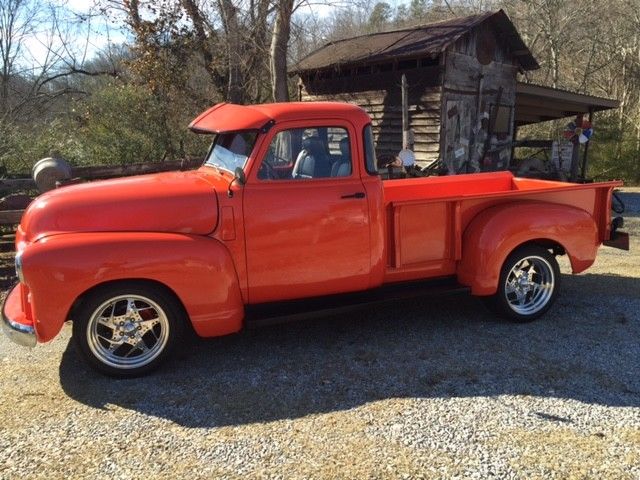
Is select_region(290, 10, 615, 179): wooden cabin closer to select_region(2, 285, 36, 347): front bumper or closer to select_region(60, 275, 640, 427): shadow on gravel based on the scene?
select_region(60, 275, 640, 427): shadow on gravel

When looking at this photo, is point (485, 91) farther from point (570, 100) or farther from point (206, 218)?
point (206, 218)

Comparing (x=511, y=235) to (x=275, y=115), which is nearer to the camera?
(x=275, y=115)

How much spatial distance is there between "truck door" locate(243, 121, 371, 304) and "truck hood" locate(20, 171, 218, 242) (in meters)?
0.35

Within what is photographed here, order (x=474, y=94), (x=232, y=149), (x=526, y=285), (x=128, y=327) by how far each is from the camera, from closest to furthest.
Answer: (x=128, y=327) → (x=232, y=149) → (x=526, y=285) → (x=474, y=94)

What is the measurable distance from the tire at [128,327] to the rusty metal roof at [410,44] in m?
10.5

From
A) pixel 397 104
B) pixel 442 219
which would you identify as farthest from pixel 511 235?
pixel 397 104

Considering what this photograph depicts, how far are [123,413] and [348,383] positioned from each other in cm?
156

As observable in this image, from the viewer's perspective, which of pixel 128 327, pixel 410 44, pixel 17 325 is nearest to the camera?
pixel 17 325


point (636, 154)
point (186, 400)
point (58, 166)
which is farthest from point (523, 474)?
point (636, 154)

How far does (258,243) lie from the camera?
4.29m

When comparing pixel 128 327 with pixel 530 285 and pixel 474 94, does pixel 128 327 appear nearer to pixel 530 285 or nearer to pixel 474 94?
pixel 530 285

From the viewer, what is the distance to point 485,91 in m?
15.0

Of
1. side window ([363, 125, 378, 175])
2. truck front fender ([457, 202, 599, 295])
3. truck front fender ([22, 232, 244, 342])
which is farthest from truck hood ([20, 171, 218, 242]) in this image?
truck front fender ([457, 202, 599, 295])

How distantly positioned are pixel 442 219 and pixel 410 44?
391 inches
